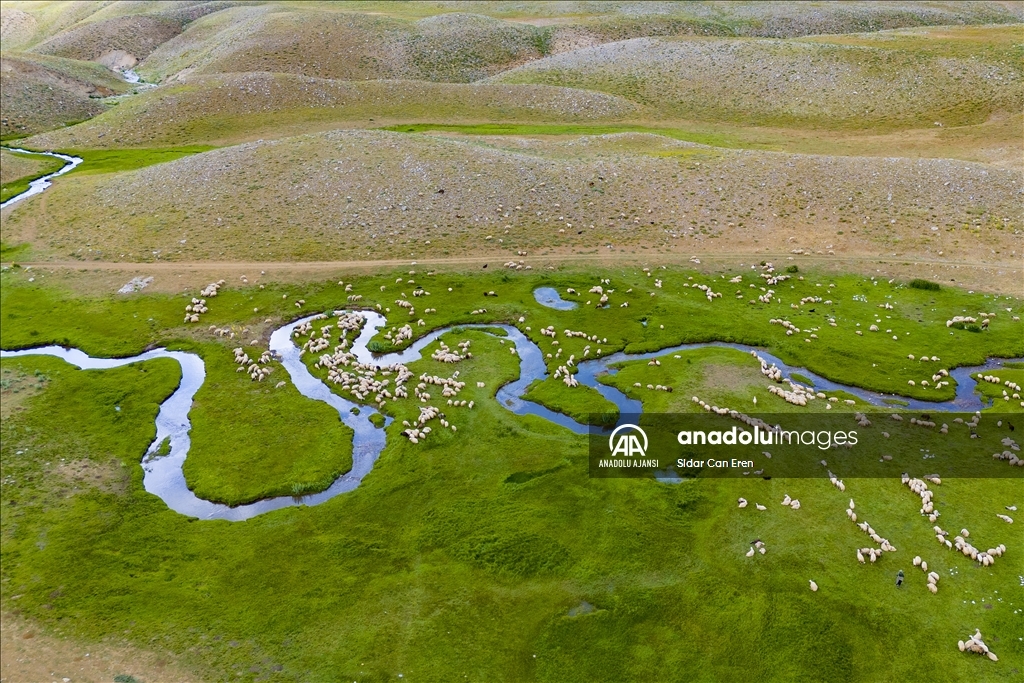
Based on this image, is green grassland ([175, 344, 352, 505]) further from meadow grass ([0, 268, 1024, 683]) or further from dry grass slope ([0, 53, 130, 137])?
dry grass slope ([0, 53, 130, 137])

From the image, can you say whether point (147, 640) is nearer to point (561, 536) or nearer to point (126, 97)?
point (561, 536)

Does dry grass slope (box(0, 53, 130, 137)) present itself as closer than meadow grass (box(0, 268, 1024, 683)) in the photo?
No

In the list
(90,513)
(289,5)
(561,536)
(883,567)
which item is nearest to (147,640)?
(90,513)

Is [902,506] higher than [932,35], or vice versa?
[932,35]

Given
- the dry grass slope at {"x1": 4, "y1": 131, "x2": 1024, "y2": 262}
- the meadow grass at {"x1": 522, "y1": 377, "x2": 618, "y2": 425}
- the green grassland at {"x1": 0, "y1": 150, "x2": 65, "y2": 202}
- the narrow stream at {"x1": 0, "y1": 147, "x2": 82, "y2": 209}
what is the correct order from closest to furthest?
1. the meadow grass at {"x1": 522, "y1": 377, "x2": 618, "y2": 425}
2. the dry grass slope at {"x1": 4, "y1": 131, "x2": 1024, "y2": 262}
3. the narrow stream at {"x1": 0, "y1": 147, "x2": 82, "y2": 209}
4. the green grassland at {"x1": 0, "y1": 150, "x2": 65, "y2": 202}

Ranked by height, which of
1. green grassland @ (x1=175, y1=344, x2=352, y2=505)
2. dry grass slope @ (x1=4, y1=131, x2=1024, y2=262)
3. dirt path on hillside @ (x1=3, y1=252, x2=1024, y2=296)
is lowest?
green grassland @ (x1=175, y1=344, x2=352, y2=505)

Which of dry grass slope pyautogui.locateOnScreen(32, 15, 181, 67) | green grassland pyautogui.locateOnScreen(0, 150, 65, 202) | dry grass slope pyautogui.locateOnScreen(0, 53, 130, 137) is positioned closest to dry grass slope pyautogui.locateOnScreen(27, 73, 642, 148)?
green grassland pyautogui.locateOnScreen(0, 150, 65, 202)

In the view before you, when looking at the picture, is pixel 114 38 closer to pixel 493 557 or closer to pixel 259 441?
pixel 259 441

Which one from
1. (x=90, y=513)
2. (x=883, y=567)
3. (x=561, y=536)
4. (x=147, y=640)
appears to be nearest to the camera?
(x=147, y=640)
